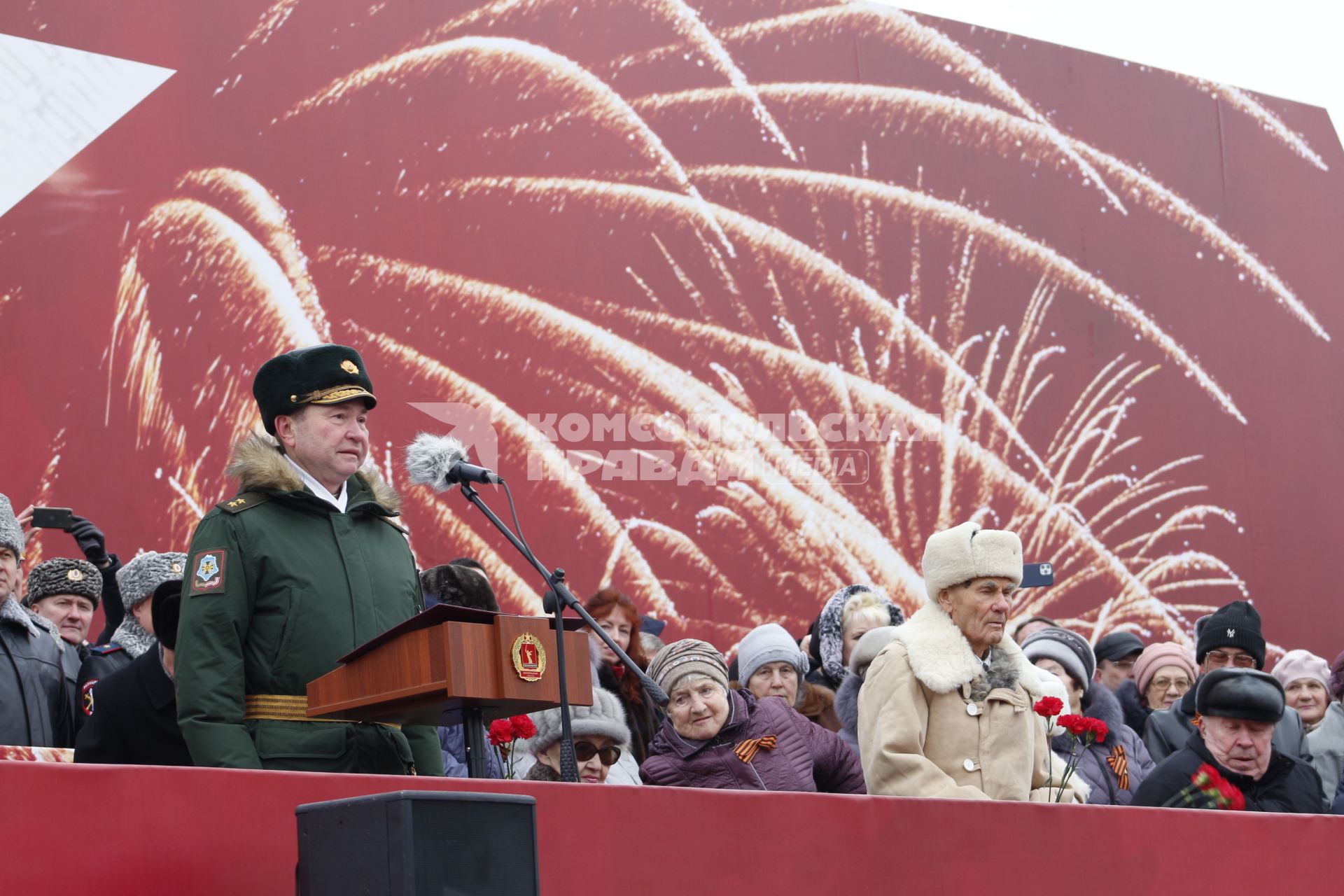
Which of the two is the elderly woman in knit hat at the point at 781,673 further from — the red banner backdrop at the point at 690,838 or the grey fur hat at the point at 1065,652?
the red banner backdrop at the point at 690,838

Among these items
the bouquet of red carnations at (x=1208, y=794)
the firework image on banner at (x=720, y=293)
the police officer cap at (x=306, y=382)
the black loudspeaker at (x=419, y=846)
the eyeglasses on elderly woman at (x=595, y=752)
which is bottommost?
the bouquet of red carnations at (x=1208, y=794)

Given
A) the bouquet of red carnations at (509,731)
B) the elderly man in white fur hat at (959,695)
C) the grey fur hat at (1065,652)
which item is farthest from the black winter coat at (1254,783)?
the bouquet of red carnations at (509,731)

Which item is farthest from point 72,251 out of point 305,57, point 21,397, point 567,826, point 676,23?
point 567,826

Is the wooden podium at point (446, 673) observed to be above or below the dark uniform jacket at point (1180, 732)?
above

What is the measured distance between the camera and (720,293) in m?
8.39

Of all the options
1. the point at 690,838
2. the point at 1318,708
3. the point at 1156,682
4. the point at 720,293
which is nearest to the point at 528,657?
the point at 690,838

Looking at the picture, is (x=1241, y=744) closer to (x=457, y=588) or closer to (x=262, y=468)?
(x=457, y=588)

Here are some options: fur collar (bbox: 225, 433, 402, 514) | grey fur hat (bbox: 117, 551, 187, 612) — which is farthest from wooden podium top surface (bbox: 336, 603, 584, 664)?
grey fur hat (bbox: 117, 551, 187, 612)

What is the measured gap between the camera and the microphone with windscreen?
10.2 ft

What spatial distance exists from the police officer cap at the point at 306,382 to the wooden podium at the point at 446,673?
1.81 ft

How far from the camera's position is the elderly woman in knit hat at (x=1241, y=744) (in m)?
3.99

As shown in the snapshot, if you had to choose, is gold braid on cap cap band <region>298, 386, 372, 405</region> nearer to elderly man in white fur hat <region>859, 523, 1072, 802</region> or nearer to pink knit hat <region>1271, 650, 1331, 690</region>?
elderly man in white fur hat <region>859, 523, 1072, 802</region>

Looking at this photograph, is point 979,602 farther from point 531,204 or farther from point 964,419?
point 964,419

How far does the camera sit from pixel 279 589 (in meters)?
2.94
